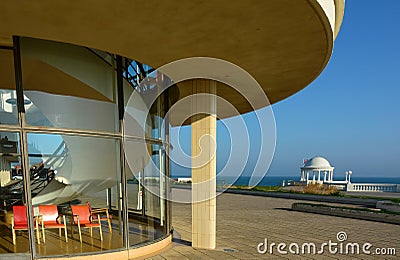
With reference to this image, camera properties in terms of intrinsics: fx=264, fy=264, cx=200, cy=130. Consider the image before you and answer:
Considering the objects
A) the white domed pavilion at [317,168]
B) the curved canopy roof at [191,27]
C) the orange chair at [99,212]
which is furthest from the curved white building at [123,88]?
the white domed pavilion at [317,168]

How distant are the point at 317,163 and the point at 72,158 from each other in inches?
1351

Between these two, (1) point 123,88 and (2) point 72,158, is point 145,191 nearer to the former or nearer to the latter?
(2) point 72,158

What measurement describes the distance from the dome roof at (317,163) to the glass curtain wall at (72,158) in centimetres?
3208

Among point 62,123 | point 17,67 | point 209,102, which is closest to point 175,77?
point 209,102

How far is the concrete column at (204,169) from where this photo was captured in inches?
271

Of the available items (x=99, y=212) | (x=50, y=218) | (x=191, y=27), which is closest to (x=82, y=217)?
(x=99, y=212)

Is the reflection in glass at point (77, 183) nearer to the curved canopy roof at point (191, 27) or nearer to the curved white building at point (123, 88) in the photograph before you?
the curved white building at point (123, 88)

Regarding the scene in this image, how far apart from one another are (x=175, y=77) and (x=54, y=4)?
12.0ft

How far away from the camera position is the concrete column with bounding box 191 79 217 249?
6.88m

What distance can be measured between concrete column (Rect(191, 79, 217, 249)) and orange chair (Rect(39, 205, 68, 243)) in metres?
3.34

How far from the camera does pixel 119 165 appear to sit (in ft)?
21.0

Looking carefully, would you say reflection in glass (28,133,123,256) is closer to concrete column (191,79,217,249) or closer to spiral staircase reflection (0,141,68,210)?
spiral staircase reflection (0,141,68,210)

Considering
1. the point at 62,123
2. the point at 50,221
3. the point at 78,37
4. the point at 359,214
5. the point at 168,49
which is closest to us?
the point at 78,37

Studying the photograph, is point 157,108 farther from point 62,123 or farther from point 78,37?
point 78,37
